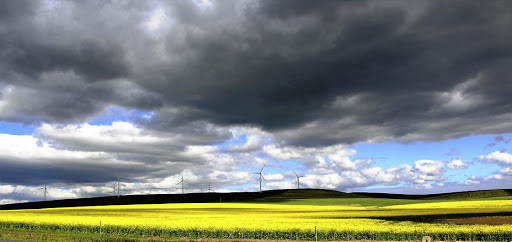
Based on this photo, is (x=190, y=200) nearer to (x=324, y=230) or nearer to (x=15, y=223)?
(x=15, y=223)

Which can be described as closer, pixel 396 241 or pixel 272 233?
pixel 396 241

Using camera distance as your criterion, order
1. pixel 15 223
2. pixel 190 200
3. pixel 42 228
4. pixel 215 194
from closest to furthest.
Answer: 1. pixel 42 228
2. pixel 15 223
3. pixel 190 200
4. pixel 215 194

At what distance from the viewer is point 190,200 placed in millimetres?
181000

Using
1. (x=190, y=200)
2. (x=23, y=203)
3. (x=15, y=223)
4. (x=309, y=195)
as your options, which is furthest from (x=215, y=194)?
(x=15, y=223)

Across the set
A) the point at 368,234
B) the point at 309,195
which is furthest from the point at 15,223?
the point at 309,195

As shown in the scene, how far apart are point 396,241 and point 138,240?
25.6 metres

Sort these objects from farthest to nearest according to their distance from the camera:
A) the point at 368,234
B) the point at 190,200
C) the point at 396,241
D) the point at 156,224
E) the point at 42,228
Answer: the point at 190,200 → the point at 42,228 → the point at 156,224 → the point at 368,234 → the point at 396,241

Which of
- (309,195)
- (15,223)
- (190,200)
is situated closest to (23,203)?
(190,200)

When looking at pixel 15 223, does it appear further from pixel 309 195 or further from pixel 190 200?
pixel 309 195

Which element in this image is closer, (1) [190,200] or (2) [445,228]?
(2) [445,228]

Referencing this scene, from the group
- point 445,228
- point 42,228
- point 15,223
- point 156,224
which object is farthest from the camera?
point 15,223

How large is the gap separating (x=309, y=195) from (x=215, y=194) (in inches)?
1770

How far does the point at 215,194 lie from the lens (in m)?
193

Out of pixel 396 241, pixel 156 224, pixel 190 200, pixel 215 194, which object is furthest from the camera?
pixel 215 194
